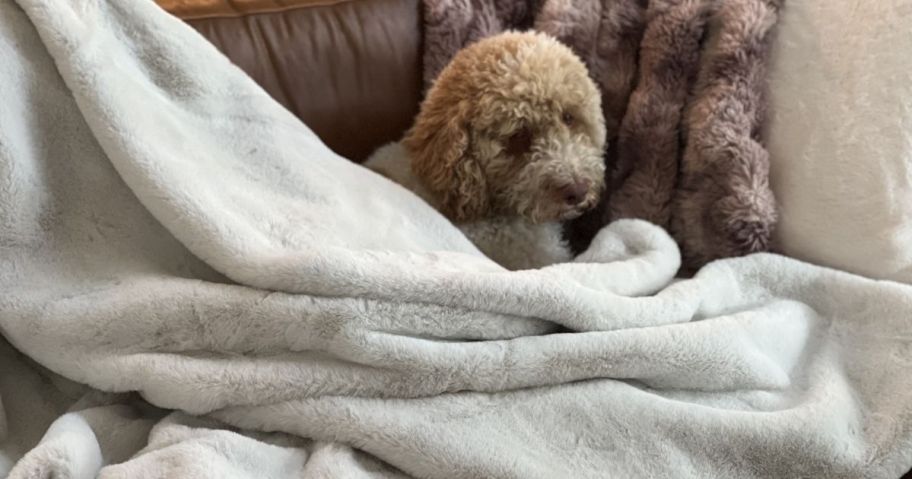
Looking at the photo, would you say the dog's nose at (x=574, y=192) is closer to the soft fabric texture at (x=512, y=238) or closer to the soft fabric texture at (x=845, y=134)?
the soft fabric texture at (x=512, y=238)

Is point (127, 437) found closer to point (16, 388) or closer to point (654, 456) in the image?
point (16, 388)

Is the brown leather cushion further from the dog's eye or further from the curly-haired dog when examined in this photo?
the dog's eye

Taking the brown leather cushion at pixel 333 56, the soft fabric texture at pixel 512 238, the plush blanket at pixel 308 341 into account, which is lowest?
the soft fabric texture at pixel 512 238

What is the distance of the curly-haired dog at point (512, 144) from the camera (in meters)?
1.24

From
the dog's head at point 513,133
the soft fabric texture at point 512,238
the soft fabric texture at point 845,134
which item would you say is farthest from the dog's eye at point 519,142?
the soft fabric texture at point 845,134

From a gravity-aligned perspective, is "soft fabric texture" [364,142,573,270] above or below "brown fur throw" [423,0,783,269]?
below

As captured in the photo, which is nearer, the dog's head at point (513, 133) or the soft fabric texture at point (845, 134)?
the soft fabric texture at point (845, 134)

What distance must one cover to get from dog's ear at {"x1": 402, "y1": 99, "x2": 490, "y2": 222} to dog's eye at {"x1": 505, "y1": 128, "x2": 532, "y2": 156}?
0.06 meters

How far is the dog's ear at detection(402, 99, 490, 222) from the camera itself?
4.08 feet

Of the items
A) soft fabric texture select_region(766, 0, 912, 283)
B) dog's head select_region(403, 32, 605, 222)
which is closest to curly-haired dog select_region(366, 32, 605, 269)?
dog's head select_region(403, 32, 605, 222)

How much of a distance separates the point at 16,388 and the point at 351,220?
0.47 m

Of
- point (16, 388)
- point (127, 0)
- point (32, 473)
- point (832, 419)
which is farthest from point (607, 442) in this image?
point (127, 0)

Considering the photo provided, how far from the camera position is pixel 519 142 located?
1.29 meters

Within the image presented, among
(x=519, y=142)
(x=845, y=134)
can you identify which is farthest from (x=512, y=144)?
(x=845, y=134)
